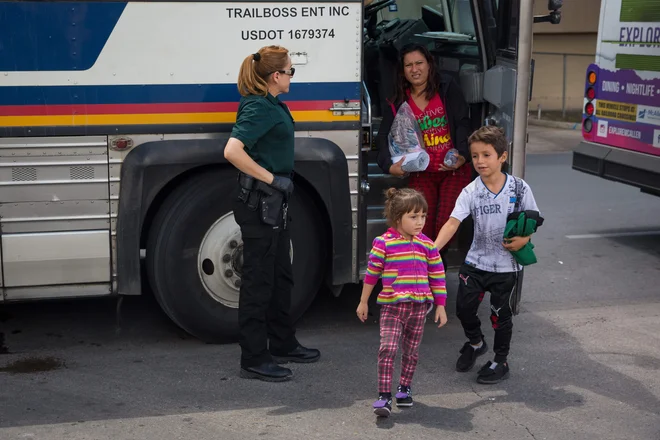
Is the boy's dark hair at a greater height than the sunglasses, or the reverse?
the sunglasses

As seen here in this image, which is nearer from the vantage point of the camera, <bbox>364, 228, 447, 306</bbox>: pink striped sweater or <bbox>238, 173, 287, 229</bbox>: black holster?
<bbox>364, 228, 447, 306</bbox>: pink striped sweater

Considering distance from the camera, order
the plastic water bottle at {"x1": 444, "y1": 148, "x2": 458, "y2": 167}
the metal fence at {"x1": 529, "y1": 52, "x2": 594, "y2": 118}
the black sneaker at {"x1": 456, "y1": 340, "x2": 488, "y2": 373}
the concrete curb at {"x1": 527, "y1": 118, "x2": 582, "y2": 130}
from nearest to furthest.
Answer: the black sneaker at {"x1": 456, "y1": 340, "x2": 488, "y2": 373}
the plastic water bottle at {"x1": 444, "y1": 148, "x2": 458, "y2": 167}
the concrete curb at {"x1": 527, "y1": 118, "x2": 582, "y2": 130}
the metal fence at {"x1": 529, "y1": 52, "x2": 594, "y2": 118}

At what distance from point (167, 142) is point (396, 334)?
1.70 metres

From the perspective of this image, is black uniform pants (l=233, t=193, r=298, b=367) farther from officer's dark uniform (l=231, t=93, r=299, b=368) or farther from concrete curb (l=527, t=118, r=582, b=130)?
concrete curb (l=527, t=118, r=582, b=130)

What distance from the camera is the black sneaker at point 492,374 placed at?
532 centimetres

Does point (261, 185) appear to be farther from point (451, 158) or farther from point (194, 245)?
point (451, 158)

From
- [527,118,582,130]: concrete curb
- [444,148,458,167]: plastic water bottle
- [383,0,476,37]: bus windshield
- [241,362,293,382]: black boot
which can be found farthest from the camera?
[527,118,582,130]: concrete curb

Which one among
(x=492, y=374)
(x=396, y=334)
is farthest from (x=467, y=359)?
(x=396, y=334)

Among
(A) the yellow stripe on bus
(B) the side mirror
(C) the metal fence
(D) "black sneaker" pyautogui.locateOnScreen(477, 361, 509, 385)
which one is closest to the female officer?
(A) the yellow stripe on bus

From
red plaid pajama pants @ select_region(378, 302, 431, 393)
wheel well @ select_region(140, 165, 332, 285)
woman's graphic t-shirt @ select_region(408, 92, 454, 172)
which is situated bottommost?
red plaid pajama pants @ select_region(378, 302, 431, 393)

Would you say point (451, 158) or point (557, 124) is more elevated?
point (451, 158)

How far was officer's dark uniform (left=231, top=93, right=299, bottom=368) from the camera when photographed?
198 inches

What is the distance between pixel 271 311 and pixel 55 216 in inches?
51.2

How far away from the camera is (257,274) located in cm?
526
